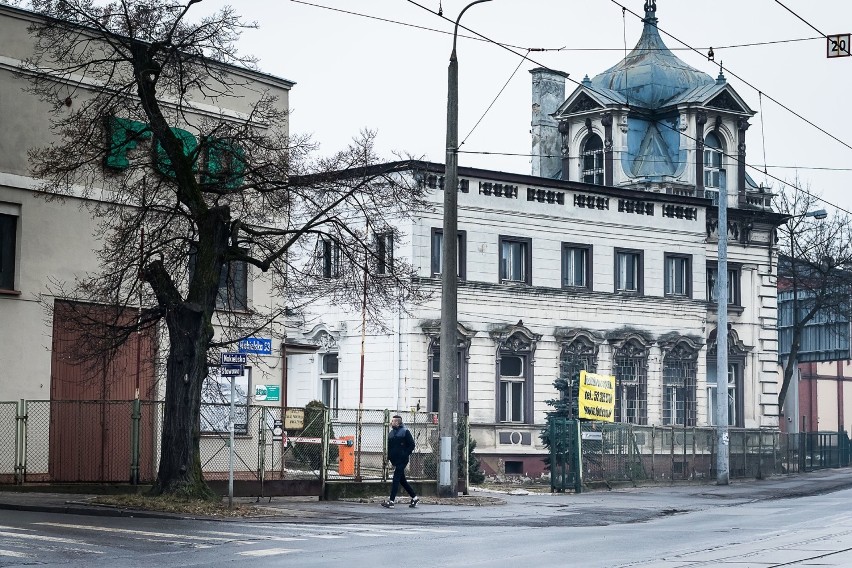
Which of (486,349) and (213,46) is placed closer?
(213,46)

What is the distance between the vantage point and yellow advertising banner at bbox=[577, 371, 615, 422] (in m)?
37.8

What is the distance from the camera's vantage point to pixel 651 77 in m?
54.9

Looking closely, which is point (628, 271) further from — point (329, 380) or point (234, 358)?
point (234, 358)

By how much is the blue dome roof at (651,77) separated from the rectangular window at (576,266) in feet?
29.1

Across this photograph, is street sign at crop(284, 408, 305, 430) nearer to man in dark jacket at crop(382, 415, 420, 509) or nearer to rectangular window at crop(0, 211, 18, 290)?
man in dark jacket at crop(382, 415, 420, 509)

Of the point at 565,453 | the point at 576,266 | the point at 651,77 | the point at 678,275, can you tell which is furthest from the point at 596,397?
the point at 651,77

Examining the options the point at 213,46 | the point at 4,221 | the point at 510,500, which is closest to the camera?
the point at 213,46

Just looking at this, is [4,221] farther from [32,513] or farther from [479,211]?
[479,211]

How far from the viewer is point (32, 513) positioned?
2353 centimetres

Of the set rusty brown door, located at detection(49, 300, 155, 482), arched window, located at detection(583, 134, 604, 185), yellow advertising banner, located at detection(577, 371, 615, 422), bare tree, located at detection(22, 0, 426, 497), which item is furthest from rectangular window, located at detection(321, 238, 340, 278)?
arched window, located at detection(583, 134, 604, 185)

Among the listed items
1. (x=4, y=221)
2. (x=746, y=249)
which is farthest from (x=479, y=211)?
(x=4, y=221)

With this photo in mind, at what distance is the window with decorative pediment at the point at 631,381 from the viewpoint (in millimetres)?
48156

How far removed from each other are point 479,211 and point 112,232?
15.0 meters

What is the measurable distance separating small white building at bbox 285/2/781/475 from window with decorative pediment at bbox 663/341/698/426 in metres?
0.07
